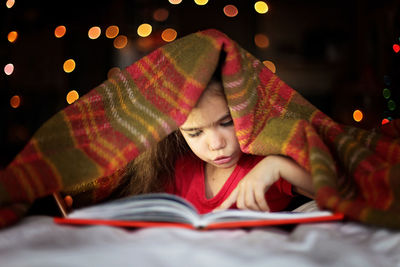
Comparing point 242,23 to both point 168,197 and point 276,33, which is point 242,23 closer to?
point 276,33

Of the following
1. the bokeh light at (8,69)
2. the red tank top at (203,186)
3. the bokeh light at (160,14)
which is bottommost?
the red tank top at (203,186)

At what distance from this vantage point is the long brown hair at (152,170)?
3.24 feet

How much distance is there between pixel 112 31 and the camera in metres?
1.31

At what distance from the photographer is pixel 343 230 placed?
63 centimetres

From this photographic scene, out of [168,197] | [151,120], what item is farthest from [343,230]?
[151,120]

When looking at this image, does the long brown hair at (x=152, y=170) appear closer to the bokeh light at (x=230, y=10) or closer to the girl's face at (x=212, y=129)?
the girl's face at (x=212, y=129)

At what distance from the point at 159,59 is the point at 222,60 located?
13cm

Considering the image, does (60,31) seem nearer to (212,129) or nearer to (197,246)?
(212,129)

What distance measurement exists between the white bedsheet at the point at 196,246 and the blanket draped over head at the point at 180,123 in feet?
0.19

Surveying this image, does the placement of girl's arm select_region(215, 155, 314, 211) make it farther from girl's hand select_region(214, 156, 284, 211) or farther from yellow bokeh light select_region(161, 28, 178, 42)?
yellow bokeh light select_region(161, 28, 178, 42)

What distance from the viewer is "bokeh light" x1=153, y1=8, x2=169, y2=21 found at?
151cm

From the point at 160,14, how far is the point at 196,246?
3.78 feet

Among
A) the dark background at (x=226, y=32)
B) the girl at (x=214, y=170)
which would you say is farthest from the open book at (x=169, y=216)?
the dark background at (x=226, y=32)

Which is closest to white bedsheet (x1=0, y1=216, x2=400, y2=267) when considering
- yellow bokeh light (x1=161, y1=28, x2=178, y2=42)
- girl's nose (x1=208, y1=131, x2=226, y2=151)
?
girl's nose (x1=208, y1=131, x2=226, y2=151)
